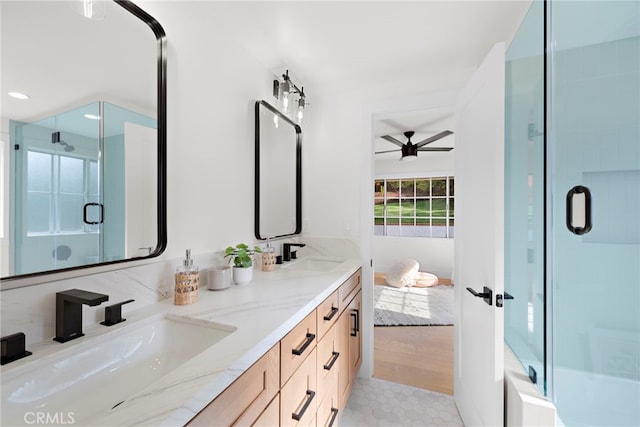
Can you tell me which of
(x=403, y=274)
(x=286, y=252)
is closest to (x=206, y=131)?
(x=286, y=252)

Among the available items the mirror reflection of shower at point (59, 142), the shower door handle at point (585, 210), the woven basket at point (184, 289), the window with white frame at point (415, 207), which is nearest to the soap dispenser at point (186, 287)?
the woven basket at point (184, 289)

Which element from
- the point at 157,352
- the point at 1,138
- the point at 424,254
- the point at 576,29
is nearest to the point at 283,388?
the point at 157,352

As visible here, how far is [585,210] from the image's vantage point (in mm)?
958

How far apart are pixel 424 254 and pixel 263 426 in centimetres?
469

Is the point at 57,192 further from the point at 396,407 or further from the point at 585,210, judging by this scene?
the point at 396,407

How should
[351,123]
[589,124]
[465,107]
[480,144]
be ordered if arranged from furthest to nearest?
[351,123]
[465,107]
[480,144]
[589,124]

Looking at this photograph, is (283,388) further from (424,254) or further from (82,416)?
(424,254)

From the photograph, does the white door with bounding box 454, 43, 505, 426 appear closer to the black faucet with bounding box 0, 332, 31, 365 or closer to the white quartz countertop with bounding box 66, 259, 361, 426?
the white quartz countertop with bounding box 66, 259, 361, 426

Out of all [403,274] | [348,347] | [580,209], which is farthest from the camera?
[403,274]

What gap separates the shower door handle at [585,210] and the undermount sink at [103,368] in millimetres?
1251

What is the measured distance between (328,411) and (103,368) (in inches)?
42.0

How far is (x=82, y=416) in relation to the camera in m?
0.64

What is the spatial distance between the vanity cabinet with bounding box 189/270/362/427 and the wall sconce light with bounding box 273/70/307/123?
1.32 m

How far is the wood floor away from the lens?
209 centimetres
